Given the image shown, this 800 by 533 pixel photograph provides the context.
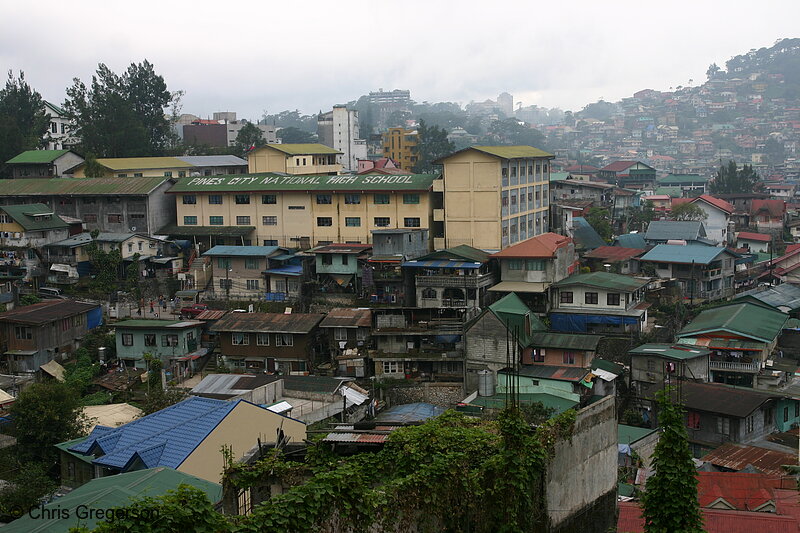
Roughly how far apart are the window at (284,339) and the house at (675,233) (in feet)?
63.7

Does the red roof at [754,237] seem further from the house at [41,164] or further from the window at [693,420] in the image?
the house at [41,164]

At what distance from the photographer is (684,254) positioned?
33656mm

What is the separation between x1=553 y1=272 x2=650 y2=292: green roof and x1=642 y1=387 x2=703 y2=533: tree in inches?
724

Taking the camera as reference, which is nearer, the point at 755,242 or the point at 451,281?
the point at 451,281

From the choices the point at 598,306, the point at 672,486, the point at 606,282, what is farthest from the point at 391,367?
the point at 672,486

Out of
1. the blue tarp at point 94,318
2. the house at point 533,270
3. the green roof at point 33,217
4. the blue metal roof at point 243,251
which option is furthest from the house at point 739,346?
the green roof at point 33,217

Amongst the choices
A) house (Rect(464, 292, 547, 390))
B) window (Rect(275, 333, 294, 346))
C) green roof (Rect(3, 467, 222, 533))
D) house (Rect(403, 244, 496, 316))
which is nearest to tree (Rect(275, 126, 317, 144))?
house (Rect(403, 244, 496, 316))

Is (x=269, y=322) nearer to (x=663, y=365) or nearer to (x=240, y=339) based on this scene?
(x=240, y=339)

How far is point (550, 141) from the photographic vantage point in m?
152

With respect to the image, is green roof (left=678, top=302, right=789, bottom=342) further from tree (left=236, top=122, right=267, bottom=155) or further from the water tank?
tree (left=236, top=122, right=267, bottom=155)

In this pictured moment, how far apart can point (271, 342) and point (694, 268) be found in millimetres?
17371

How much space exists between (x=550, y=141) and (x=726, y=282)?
120 m

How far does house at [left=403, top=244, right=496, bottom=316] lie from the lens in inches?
1121

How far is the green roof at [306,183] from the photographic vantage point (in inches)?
1321
